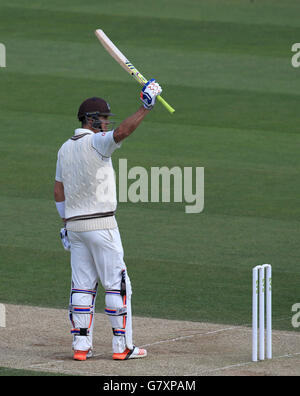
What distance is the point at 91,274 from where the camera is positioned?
8094 mm

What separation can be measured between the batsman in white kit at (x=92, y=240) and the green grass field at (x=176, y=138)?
1321 mm

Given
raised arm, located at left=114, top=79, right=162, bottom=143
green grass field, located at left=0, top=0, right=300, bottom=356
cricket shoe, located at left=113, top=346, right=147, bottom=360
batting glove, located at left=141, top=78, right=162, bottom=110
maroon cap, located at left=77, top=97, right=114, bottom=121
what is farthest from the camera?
green grass field, located at left=0, top=0, right=300, bottom=356

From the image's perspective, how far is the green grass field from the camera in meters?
10.4

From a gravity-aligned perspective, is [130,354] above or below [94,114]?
below

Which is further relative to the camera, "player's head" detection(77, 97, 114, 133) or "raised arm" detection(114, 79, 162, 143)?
"player's head" detection(77, 97, 114, 133)

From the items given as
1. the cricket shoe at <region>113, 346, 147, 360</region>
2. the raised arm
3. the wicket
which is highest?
the raised arm

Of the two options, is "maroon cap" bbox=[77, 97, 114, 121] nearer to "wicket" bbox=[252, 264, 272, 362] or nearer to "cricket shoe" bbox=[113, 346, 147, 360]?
"wicket" bbox=[252, 264, 272, 362]

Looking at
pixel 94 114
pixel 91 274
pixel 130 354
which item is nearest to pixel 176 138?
pixel 94 114

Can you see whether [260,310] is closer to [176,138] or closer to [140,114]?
[140,114]

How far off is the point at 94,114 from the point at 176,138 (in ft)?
26.1

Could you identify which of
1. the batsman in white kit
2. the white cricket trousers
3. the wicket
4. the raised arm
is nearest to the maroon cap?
the batsman in white kit

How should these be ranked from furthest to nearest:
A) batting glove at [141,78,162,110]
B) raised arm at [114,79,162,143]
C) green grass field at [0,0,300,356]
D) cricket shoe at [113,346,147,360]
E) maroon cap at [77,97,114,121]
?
green grass field at [0,0,300,356] → maroon cap at [77,97,114,121] → cricket shoe at [113,346,147,360] → batting glove at [141,78,162,110] → raised arm at [114,79,162,143]
